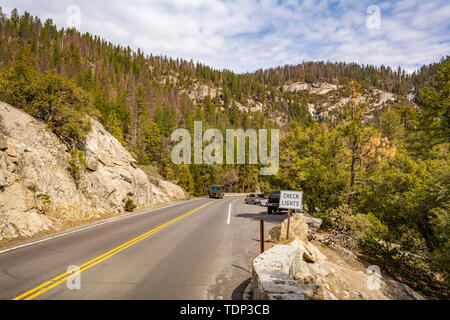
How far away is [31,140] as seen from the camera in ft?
48.0

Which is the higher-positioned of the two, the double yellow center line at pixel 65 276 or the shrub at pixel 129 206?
the double yellow center line at pixel 65 276

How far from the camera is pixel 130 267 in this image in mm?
6973

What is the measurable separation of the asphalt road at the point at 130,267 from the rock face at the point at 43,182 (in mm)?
2444

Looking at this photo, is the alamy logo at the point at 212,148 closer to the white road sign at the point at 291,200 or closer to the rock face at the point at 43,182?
the rock face at the point at 43,182

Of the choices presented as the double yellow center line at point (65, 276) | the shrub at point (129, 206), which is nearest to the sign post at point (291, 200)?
the double yellow center line at point (65, 276)

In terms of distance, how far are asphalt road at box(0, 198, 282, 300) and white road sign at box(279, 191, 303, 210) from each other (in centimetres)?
214

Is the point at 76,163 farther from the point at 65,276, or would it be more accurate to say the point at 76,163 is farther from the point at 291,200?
the point at 291,200

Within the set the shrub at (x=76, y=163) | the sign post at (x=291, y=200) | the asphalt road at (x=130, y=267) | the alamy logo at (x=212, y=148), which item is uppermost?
the alamy logo at (x=212, y=148)

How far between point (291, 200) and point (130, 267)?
19.5 ft

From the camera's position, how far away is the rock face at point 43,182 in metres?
11.2

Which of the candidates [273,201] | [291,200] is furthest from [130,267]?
[273,201]

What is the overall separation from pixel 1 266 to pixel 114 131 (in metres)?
38.3
